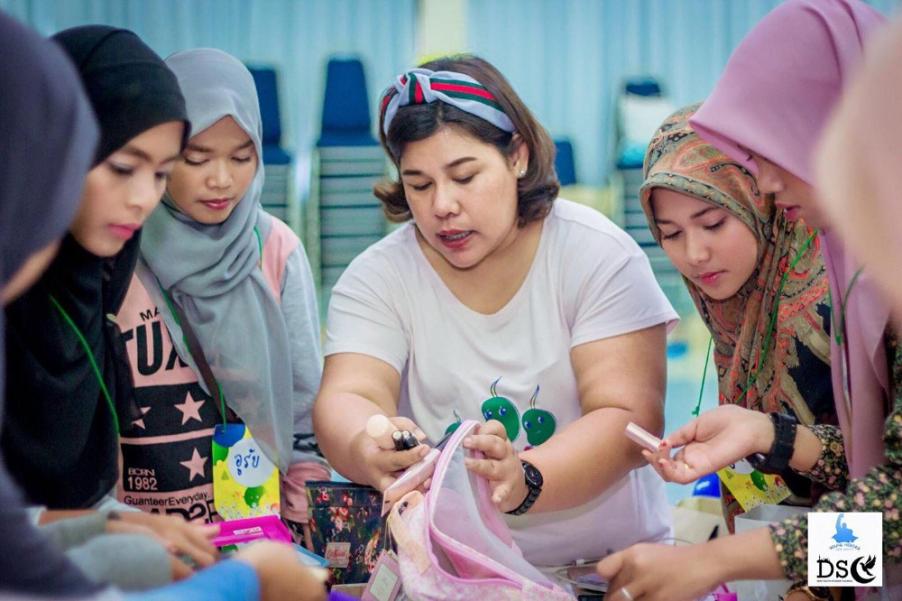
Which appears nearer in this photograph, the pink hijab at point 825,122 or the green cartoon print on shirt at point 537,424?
the pink hijab at point 825,122

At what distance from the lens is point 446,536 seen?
153cm

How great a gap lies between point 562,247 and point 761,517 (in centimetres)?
59

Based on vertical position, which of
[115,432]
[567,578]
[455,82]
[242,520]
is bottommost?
[567,578]

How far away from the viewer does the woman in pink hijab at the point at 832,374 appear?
1.49 meters

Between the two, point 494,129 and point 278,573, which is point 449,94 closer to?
point 494,129

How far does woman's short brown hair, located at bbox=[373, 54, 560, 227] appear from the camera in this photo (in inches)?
74.3

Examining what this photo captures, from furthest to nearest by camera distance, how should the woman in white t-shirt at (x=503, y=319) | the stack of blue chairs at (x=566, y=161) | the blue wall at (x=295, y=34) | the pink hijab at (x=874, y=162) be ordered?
1. the stack of blue chairs at (x=566, y=161)
2. the blue wall at (x=295, y=34)
3. the woman in white t-shirt at (x=503, y=319)
4. the pink hijab at (x=874, y=162)

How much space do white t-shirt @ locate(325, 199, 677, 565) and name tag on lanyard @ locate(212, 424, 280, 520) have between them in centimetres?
24

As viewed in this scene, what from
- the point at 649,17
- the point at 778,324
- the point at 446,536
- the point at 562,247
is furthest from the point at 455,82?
the point at 649,17

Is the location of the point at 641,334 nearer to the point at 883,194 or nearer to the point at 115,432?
the point at 115,432

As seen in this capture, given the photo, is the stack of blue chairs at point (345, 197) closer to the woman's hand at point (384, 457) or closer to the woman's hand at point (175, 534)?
the woman's hand at point (384, 457)

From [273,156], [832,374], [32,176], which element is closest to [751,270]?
[832,374]

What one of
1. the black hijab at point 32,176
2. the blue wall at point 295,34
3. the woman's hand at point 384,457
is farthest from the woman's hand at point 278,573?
the blue wall at point 295,34

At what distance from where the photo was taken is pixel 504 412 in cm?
191
